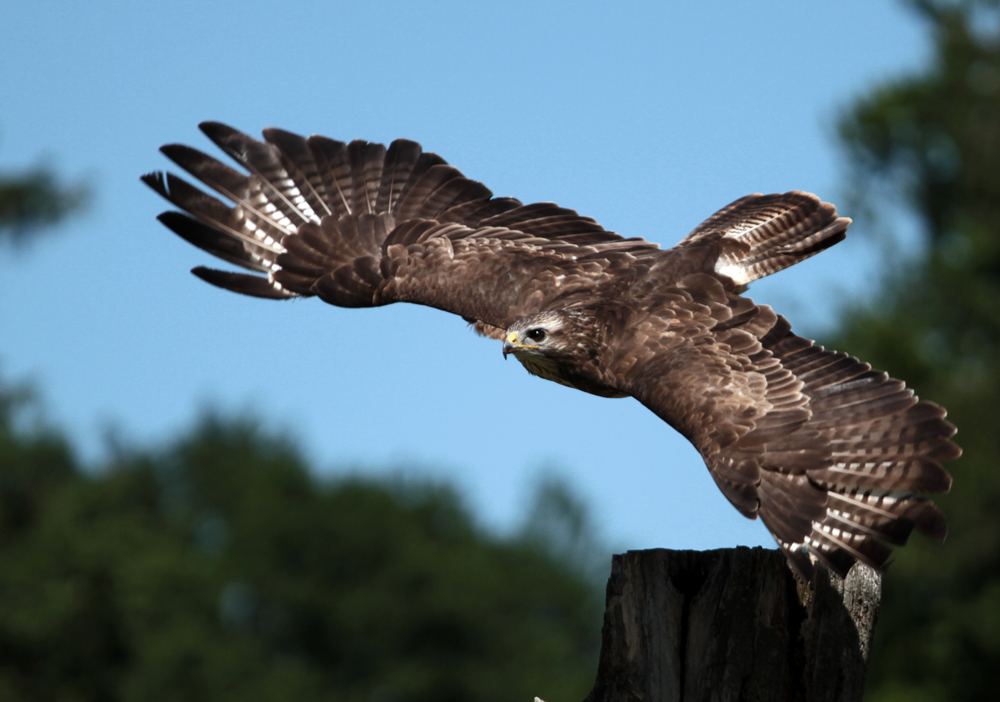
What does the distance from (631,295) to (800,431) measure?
203cm

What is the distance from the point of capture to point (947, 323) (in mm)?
30031

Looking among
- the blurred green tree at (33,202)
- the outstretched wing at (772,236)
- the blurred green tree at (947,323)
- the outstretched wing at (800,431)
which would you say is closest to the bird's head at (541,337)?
the outstretched wing at (800,431)

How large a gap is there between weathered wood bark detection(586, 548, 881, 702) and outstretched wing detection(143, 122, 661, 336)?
10.6ft

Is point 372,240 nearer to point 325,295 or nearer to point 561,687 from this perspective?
point 325,295

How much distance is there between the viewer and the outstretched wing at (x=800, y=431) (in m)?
5.34

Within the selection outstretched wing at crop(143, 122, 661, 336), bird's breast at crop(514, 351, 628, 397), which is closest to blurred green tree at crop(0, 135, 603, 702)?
outstretched wing at crop(143, 122, 661, 336)

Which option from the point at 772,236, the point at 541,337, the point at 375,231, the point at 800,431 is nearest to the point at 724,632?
the point at 800,431

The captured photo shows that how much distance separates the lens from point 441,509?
48344mm

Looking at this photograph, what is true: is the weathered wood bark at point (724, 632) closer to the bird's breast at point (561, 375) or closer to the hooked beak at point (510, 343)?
the bird's breast at point (561, 375)

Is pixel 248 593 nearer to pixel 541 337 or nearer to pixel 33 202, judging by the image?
pixel 33 202

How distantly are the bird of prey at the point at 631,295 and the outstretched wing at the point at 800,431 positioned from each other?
0.03ft

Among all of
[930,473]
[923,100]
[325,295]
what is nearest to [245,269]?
[325,295]

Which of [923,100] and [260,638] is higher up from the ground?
[923,100]

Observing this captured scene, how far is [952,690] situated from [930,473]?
23093 mm
